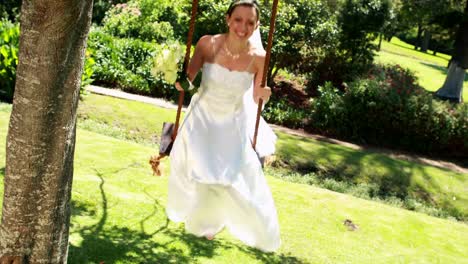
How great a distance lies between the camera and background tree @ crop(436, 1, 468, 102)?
1850cm

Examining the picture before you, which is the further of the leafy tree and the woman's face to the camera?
the leafy tree

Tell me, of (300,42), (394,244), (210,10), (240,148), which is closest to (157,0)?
(210,10)

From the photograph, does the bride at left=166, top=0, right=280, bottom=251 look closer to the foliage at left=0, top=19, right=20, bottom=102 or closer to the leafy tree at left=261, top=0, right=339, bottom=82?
the foliage at left=0, top=19, right=20, bottom=102

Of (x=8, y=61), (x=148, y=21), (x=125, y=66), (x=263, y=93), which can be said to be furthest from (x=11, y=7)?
(x=263, y=93)

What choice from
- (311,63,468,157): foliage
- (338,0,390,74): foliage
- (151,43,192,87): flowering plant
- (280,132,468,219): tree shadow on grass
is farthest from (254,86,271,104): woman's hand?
(338,0,390,74): foliage

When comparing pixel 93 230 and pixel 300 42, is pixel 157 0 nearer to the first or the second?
pixel 300 42

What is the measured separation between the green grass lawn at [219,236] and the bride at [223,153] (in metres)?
1.02

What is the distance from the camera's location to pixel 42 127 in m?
2.79

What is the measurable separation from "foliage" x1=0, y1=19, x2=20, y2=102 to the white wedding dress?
8089 mm

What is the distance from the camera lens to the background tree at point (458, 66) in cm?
1850

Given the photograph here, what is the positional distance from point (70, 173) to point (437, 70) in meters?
30.9

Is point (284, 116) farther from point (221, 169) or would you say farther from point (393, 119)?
point (221, 169)

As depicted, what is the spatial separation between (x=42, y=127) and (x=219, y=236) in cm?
356

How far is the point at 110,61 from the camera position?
46.2 ft
